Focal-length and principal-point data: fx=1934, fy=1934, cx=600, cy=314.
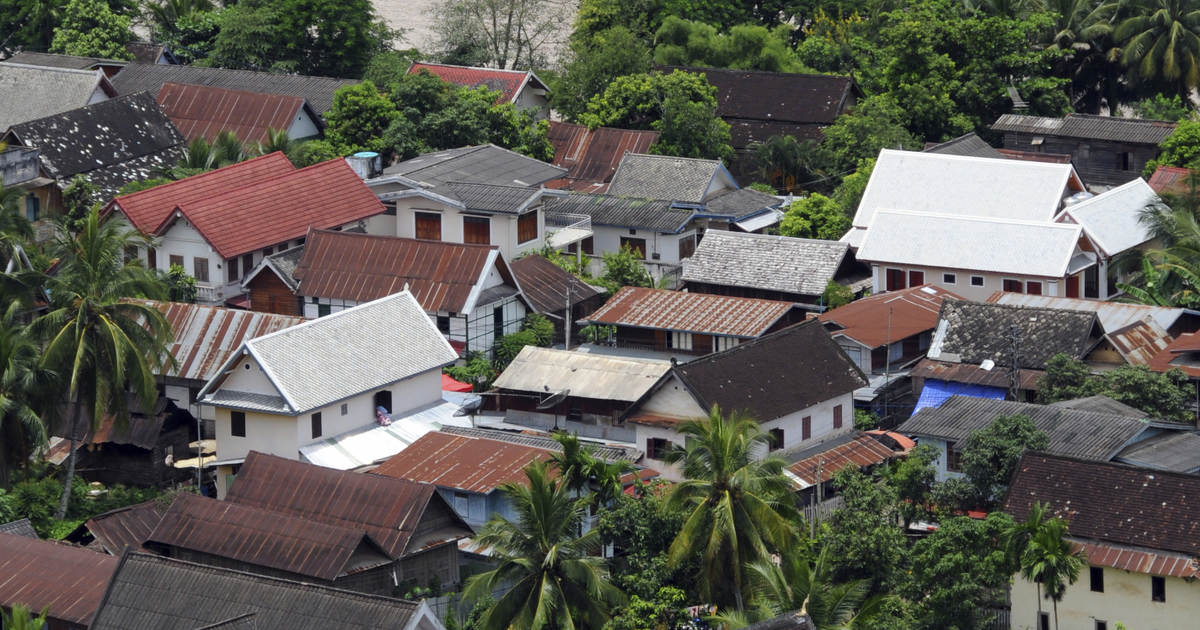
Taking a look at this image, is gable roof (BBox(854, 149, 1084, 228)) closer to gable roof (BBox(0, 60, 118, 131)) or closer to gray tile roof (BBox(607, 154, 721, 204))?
gray tile roof (BBox(607, 154, 721, 204))

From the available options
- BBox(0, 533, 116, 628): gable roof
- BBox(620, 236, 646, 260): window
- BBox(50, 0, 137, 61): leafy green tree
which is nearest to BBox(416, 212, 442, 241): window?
BBox(620, 236, 646, 260): window

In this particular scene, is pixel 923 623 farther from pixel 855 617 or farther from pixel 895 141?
pixel 895 141

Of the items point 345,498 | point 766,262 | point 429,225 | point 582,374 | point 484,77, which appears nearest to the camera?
point 345,498

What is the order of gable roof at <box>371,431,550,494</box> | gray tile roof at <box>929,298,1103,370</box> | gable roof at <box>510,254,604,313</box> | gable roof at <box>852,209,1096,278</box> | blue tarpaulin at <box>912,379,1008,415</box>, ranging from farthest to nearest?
gable roof at <box>852,209,1096,278</box> < gable roof at <box>510,254,604,313</box> < gray tile roof at <box>929,298,1103,370</box> < blue tarpaulin at <box>912,379,1008,415</box> < gable roof at <box>371,431,550,494</box>

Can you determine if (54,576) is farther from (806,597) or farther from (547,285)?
(547,285)

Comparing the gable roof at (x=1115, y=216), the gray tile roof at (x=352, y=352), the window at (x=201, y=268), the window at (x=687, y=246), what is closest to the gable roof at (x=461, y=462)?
the gray tile roof at (x=352, y=352)

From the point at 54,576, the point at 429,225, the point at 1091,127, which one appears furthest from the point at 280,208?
the point at 1091,127
